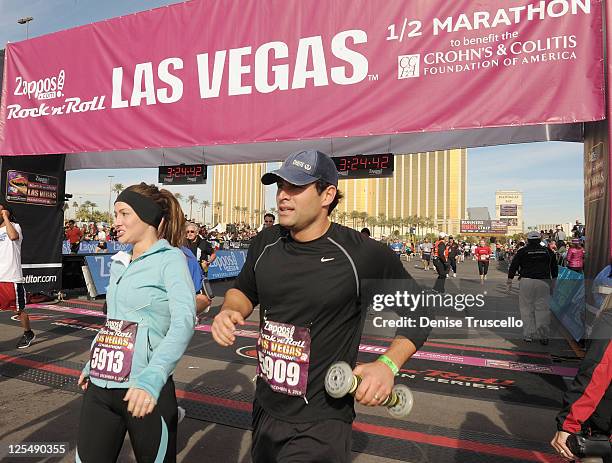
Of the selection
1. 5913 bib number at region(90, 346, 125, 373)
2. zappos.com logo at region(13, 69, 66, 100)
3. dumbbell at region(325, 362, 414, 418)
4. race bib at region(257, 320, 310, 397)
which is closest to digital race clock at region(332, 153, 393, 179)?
zappos.com logo at region(13, 69, 66, 100)

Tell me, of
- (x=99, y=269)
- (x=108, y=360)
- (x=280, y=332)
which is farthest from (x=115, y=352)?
Answer: (x=99, y=269)

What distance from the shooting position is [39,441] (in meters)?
3.72

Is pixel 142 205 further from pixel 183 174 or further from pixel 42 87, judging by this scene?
pixel 183 174

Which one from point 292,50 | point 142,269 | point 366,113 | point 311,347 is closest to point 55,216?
point 292,50

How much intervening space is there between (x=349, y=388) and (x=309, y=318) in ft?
1.47

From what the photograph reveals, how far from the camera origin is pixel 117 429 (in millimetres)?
2205

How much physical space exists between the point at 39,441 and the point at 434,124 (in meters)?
5.68

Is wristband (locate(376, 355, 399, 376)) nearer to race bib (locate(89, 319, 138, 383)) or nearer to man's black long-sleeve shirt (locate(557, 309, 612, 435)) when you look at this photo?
man's black long-sleeve shirt (locate(557, 309, 612, 435))

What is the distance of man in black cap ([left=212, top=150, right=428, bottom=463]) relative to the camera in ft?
6.34

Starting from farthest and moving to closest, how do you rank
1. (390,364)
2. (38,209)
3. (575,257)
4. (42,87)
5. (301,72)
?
(575,257)
(38,209)
(42,87)
(301,72)
(390,364)

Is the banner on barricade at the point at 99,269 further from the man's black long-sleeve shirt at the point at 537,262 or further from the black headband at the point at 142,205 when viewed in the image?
the black headband at the point at 142,205

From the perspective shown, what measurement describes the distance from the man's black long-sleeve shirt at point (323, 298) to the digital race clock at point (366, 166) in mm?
7473

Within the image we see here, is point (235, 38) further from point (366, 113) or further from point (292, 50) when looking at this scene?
point (366, 113)

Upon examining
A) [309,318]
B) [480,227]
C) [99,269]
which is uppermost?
[480,227]
